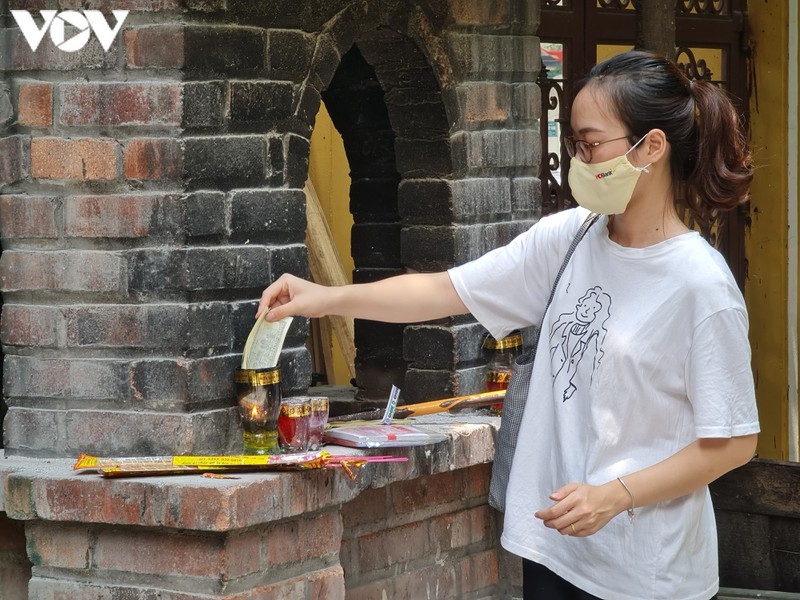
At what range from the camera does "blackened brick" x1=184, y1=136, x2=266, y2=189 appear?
322cm

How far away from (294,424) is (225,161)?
24.8 inches

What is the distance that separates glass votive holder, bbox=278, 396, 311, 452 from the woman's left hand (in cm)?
90

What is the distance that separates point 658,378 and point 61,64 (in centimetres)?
156

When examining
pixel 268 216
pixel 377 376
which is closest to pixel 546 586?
pixel 268 216

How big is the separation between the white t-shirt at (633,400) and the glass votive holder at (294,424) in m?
0.63

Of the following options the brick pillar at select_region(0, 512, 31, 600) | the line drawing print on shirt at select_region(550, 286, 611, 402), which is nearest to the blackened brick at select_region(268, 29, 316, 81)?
the line drawing print on shirt at select_region(550, 286, 611, 402)

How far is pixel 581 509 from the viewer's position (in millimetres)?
2535

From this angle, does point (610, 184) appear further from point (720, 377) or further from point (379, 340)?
point (379, 340)

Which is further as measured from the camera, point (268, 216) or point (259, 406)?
point (268, 216)

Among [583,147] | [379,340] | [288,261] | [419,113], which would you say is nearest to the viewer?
[583,147]

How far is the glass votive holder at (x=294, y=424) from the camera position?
3.32 m

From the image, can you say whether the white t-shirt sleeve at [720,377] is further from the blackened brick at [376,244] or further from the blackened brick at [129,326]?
the blackened brick at [376,244]

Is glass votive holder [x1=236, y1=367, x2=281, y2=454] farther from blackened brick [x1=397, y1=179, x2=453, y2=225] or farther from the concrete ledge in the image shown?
blackened brick [x1=397, y1=179, x2=453, y2=225]

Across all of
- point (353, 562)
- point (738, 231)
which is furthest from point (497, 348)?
point (738, 231)
